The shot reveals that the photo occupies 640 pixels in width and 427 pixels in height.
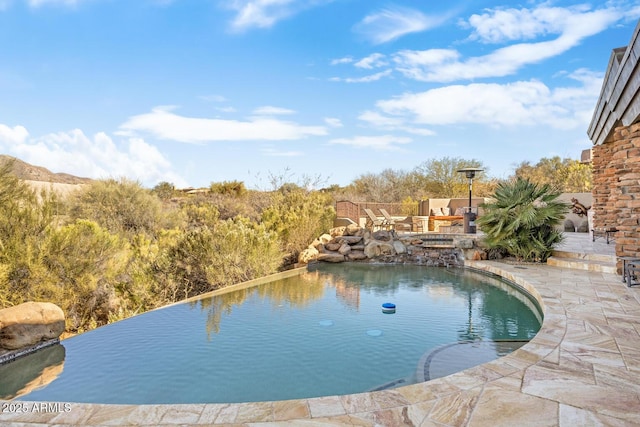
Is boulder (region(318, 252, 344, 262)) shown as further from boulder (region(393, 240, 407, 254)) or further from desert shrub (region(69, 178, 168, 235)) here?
desert shrub (region(69, 178, 168, 235))

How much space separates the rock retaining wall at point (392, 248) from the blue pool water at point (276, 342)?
104 inches

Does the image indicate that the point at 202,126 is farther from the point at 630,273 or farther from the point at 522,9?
the point at 630,273

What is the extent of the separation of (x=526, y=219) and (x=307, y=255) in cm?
521

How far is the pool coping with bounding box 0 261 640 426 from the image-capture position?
6.89 ft

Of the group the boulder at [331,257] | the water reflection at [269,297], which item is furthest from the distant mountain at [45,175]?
the water reflection at [269,297]

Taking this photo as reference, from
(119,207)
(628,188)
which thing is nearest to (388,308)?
(628,188)

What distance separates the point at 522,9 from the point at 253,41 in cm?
728

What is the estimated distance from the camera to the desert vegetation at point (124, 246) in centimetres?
512

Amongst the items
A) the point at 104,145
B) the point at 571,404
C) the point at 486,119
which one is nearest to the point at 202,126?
the point at 104,145

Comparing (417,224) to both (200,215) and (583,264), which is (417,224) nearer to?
(583,264)

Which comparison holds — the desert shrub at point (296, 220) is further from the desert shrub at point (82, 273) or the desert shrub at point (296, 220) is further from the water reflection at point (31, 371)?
the water reflection at point (31, 371)

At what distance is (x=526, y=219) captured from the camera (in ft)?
26.5

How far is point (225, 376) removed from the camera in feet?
10.9

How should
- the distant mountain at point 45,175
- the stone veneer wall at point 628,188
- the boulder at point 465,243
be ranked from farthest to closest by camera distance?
the distant mountain at point 45,175 → the boulder at point 465,243 → the stone veneer wall at point 628,188
